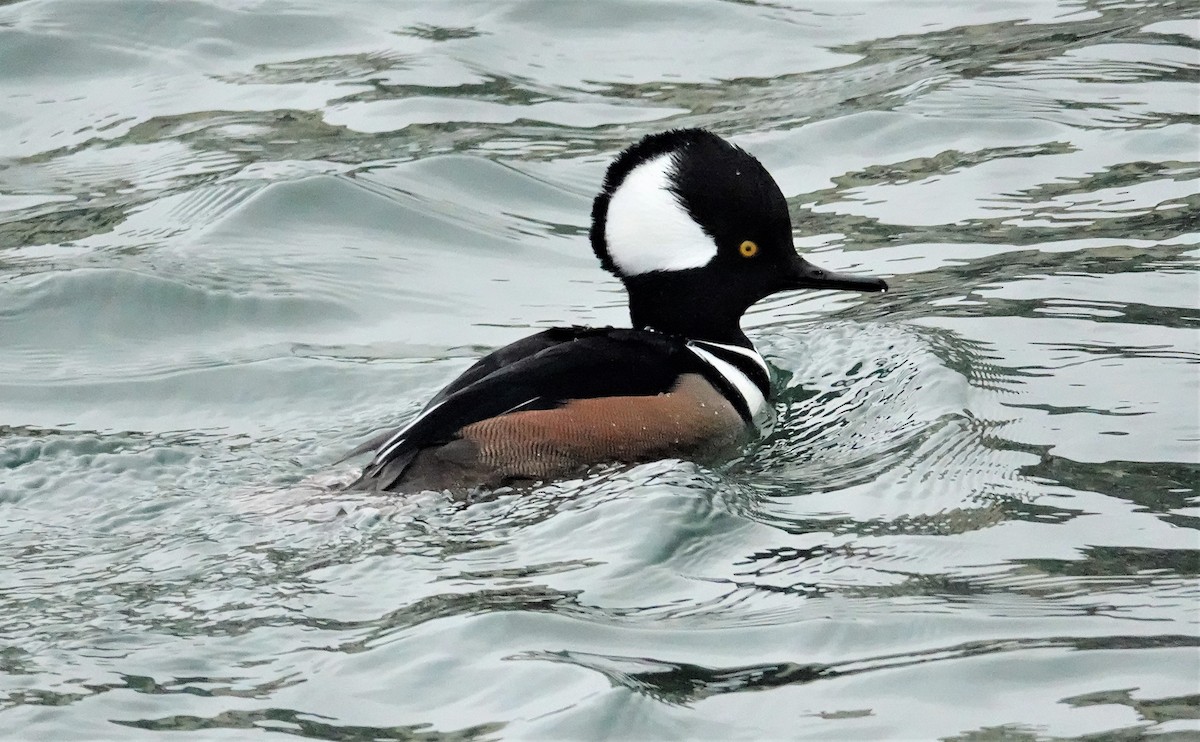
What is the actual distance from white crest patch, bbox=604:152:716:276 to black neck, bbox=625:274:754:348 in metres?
0.10

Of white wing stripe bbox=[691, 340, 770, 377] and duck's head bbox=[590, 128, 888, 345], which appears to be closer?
duck's head bbox=[590, 128, 888, 345]

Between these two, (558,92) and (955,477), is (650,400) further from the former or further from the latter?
(558,92)

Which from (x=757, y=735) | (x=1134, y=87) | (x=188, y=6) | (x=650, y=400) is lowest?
(x=757, y=735)

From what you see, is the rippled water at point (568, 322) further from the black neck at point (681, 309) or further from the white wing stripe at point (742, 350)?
the black neck at point (681, 309)

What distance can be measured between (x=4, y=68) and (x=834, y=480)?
705cm

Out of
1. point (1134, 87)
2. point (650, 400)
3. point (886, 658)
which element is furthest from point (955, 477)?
point (1134, 87)

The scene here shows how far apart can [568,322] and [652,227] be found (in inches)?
65.2

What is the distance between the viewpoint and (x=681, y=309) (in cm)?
617

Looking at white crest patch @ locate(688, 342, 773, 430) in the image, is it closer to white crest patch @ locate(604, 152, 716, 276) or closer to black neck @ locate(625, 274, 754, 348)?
black neck @ locate(625, 274, 754, 348)

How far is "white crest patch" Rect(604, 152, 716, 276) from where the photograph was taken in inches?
228

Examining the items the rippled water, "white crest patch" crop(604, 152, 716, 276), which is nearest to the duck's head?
"white crest patch" crop(604, 152, 716, 276)

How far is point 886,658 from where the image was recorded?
13.4 feet

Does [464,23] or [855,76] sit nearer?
[855,76]

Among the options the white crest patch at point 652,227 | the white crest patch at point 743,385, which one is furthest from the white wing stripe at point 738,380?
the white crest patch at point 652,227
